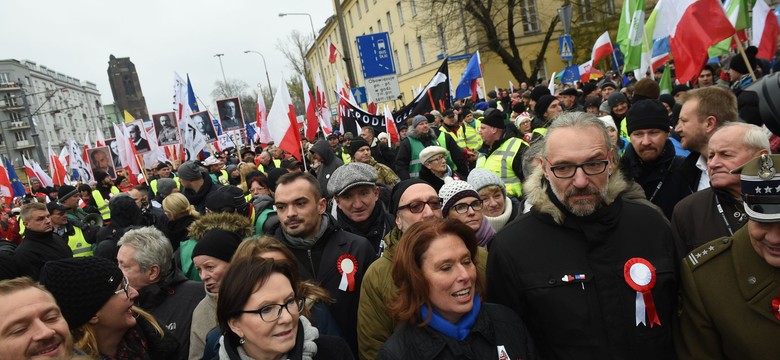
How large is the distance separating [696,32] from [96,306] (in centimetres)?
680

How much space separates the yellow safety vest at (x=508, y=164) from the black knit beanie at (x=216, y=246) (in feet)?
9.79

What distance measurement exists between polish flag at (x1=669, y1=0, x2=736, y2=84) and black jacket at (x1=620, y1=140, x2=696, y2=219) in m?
3.11

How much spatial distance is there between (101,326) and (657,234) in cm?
265

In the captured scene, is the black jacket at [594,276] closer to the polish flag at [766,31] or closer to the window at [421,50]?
the polish flag at [766,31]

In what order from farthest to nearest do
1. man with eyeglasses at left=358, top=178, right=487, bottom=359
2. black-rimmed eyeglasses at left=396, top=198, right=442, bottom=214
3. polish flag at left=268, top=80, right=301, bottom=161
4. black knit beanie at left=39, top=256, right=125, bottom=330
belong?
polish flag at left=268, top=80, right=301, bottom=161 → black-rimmed eyeglasses at left=396, top=198, right=442, bottom=214 → man with eyeglasses at left=358, top=178, right=487, bottom=359 → black knit beanie at left=39, top=256, right=125, bottom=330

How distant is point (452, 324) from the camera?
90.7 inches

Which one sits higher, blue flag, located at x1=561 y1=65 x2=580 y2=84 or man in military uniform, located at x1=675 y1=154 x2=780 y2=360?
blue flag, located at x1=561 y1=65 x2=580 y2=84

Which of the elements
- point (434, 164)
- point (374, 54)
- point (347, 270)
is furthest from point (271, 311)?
point (374, 54)

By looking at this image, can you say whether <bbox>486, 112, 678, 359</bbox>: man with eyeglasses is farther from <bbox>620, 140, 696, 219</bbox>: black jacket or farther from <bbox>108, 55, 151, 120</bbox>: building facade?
<bbox>108, 55, 151, 120</bbox>: building facade

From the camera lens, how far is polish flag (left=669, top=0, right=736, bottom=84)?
6.25 meters

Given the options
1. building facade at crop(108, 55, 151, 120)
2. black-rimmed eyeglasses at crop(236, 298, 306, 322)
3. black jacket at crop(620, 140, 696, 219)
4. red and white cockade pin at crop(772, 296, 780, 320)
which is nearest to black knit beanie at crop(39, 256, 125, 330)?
black-rimmed eyeglasses at crop(236, 298, 306, 322)

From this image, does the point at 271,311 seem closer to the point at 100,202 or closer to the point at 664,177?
the point at 664,177

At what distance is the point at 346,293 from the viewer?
348 centimetres

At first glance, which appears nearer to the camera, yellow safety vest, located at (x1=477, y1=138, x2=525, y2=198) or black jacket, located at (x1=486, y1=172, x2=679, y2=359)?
black jacket, located at (x1=486, y1=172, x2=679, y2=359)
